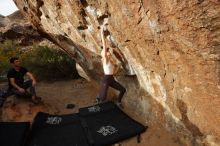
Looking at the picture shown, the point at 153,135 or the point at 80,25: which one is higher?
the point at 80,25

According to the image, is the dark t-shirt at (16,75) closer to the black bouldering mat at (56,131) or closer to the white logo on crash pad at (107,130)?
the black bouldering mat at (56,131)

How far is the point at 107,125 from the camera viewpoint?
298 inches

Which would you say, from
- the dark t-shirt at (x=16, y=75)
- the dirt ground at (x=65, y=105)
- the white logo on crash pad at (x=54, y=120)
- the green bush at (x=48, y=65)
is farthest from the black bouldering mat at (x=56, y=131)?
the green bush at (x=48, y=65)

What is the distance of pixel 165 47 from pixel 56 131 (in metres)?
3.46

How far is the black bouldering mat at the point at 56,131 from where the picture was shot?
7003mm

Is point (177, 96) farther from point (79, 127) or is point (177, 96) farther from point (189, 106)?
point (79, 127)

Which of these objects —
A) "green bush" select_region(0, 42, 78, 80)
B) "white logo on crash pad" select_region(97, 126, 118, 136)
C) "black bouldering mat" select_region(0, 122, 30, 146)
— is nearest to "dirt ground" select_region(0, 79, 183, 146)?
"white logo on crash pad" select_region(97, 126, 118, 136)

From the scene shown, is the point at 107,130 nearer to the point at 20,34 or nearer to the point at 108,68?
the point at 108,68

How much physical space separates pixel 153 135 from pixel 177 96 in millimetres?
1480

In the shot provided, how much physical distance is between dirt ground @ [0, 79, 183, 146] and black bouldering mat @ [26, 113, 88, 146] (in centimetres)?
63

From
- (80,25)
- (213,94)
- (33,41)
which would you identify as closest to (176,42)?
(213,94)

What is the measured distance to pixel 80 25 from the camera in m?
7.94

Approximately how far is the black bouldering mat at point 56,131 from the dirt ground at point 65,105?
0.63 m

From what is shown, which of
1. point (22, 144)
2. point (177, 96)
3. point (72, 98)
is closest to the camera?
point (177, 96)
